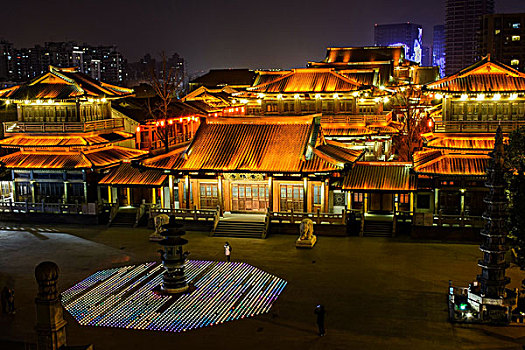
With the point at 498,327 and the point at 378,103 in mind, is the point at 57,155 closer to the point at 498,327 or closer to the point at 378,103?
the point at 378,103

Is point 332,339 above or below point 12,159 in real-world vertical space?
below

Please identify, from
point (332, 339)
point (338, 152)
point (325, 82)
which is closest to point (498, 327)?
point (332, 339)

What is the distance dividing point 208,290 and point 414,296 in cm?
831

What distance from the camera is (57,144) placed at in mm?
37531

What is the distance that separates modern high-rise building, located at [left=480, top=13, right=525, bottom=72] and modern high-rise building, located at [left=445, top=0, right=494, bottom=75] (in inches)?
2647

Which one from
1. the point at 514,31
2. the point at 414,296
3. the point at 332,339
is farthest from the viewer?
the point at 514,31

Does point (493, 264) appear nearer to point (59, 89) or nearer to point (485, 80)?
point (485, 80)

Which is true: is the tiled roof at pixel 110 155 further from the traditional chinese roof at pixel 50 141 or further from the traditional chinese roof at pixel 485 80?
the traditional chinese roof at pixel 485 80

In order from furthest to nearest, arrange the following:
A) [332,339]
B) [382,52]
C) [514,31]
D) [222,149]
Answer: [514,31] < [382,52] < [222,149] < [332,339]

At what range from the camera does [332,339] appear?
17.8 m

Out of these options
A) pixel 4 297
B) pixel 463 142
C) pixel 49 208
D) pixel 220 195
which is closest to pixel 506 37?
pixel 463 142

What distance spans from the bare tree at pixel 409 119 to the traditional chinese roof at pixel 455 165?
18.2 metres

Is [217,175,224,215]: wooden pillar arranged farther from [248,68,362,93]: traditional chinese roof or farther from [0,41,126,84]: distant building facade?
[0,41,126,84]: distant building facade

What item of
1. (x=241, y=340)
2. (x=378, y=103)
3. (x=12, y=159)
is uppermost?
(x=378, y=103)
